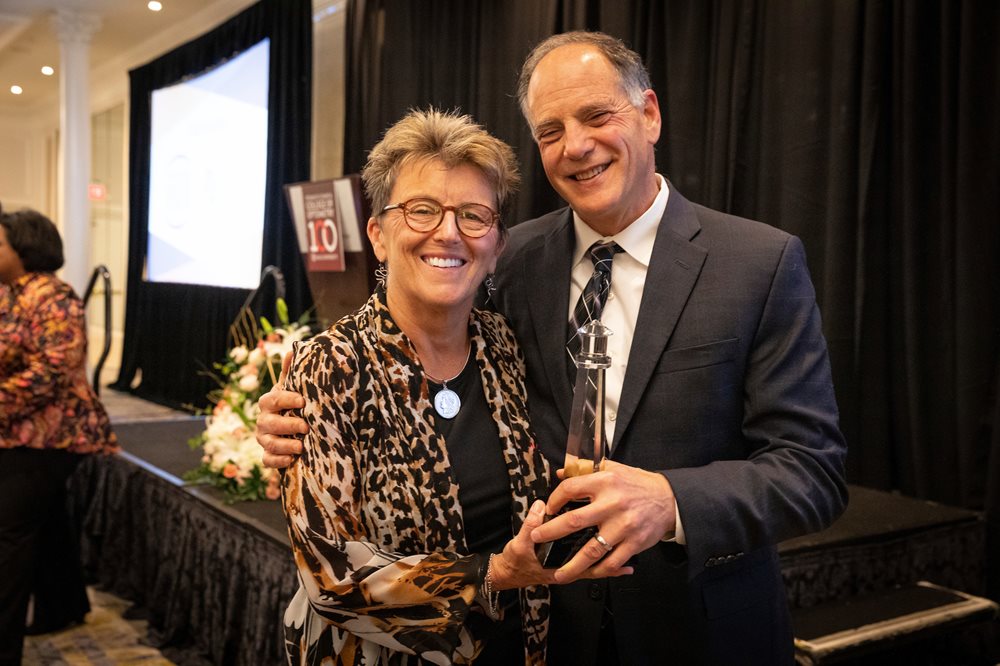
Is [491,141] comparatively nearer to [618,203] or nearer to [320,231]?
[618,203]

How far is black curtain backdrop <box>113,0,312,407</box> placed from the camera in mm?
7770

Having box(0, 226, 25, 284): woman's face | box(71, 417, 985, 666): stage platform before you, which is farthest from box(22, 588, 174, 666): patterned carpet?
box(0, 226, 25, 284): woman's face

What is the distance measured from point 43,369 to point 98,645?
1.38 meters

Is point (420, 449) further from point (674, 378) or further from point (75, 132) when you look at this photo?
point (75, 132)

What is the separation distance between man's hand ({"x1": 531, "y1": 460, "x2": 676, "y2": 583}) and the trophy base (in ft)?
0.09

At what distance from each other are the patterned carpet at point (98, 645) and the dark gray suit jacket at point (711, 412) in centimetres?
287

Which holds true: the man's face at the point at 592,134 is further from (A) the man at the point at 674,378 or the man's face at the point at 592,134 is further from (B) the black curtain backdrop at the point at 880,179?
(B) the black curtain backdrop at the point at 880,179

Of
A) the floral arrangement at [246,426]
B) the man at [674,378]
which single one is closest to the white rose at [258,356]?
the floral arrangement at [246,426]

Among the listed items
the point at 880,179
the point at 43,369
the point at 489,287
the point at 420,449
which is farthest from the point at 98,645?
the point at 880,179

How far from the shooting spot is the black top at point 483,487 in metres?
1.47

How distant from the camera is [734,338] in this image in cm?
145

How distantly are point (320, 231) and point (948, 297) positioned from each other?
3.21 metres

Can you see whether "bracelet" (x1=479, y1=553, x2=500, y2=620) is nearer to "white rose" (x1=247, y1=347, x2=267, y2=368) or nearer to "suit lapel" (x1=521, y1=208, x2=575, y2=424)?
"suit lapel" (x1=521, y1=208, x2=575, y2=424)

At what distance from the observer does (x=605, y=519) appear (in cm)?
113
